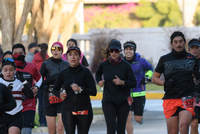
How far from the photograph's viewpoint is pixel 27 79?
24.1ft

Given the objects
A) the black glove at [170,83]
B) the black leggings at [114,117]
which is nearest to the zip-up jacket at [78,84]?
the black leggings at [114,117]

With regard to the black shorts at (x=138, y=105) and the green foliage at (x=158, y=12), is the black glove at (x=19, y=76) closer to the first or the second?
the black shorts at (x=138, y=105)

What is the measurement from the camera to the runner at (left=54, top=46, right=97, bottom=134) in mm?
6238

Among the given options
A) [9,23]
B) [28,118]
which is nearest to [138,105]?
[28,118]

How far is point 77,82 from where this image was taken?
6.32m

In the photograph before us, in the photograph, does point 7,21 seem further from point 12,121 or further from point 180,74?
point 180,74

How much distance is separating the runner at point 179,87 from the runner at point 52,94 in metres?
2.26

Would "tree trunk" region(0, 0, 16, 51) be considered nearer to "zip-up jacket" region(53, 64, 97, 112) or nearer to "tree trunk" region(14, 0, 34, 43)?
"tree trunk" region(14, 0, 34, 43)

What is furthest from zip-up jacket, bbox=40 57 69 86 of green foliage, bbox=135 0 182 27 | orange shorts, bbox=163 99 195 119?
green foliage, bbox=135 0 182 27

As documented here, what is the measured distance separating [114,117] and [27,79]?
1739mm

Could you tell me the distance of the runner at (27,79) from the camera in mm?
7160

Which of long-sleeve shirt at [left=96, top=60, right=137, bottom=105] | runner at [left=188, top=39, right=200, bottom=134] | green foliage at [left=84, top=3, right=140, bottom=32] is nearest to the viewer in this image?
long-sleeve shirt at [left=96, top=60, right=137, bottom=105]

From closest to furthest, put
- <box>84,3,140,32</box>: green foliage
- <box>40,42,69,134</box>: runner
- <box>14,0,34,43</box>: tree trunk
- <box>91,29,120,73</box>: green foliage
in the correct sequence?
<box>40,42,69,134</box>: runner → <box>14,0,34,43</box>: tree trunk → <box>91,29,120,73</box>: green foliage → <box>84,3,140,32</box>: green foliage

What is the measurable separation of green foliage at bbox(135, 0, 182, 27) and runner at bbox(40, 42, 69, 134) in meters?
48.8
